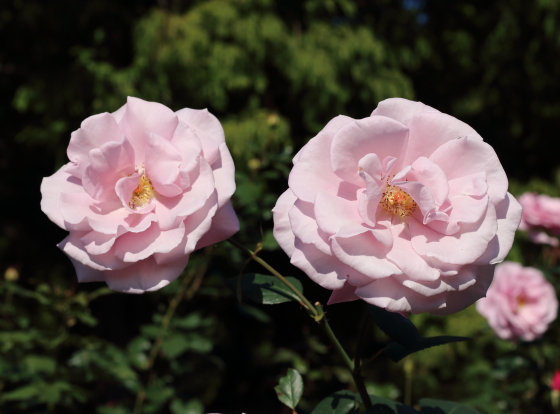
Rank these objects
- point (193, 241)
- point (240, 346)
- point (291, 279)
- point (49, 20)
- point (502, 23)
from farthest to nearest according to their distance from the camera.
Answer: point (502, 23) < point (49, 20) < point (240, 346) < point (291, 279) < point (193, 241)

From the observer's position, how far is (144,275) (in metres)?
0.58

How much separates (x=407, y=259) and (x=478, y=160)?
0.48 feet

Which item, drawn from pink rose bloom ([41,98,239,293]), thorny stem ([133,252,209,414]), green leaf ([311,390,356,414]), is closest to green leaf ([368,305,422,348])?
green leaf ([311,390,356,414])

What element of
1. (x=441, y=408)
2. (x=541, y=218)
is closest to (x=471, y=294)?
(x=441, y=408)

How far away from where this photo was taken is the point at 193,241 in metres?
0.56

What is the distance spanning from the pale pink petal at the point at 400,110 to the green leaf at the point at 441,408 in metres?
0.43

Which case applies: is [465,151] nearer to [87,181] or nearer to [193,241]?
[193,241]

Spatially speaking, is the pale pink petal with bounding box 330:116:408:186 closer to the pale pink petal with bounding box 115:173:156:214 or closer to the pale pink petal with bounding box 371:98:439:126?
the pale pink petal with bounding box 371:98:439:126

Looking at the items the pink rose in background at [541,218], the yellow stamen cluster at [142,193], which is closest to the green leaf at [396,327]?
the yellow stamen cluster at [142,193]

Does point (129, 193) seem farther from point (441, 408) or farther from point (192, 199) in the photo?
point (441, 408)

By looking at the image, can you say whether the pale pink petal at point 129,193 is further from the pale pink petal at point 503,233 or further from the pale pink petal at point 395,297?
the pale pink petal at point 503,233

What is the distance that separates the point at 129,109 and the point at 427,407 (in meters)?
0.60

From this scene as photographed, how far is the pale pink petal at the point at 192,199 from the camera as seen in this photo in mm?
565

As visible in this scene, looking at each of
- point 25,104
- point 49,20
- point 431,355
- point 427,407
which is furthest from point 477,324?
point 49,20
